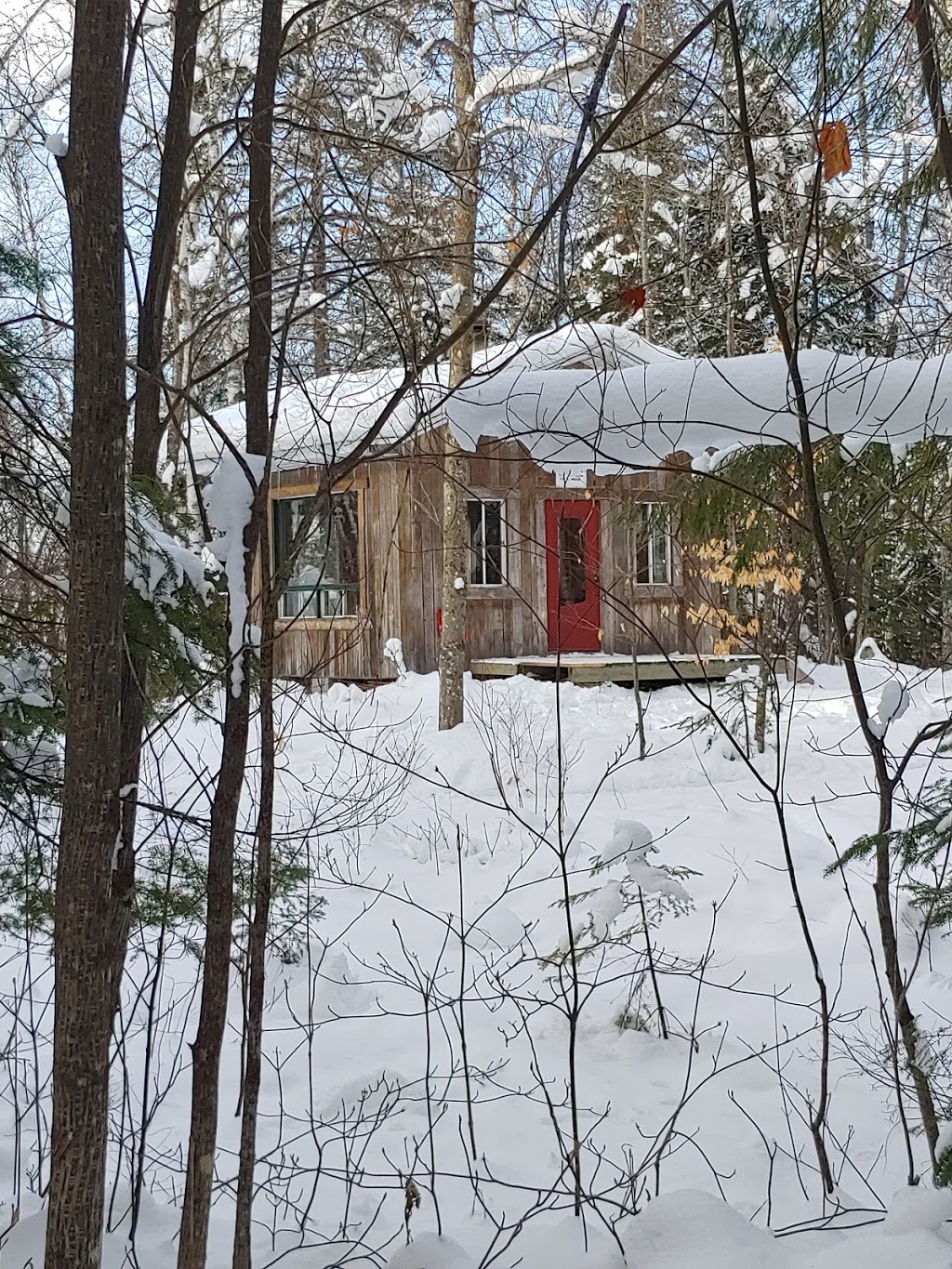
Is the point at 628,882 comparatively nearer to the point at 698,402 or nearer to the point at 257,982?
the point at 698,402

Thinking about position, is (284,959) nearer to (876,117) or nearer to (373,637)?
(876,117)

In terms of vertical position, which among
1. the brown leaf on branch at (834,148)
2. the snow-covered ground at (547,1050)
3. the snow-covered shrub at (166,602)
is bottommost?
the snow-covered ground at (547,1050)

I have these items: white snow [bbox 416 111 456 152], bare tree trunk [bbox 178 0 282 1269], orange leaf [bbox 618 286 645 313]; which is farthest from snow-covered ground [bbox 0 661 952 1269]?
white snow [bbox 416 111 456 152]

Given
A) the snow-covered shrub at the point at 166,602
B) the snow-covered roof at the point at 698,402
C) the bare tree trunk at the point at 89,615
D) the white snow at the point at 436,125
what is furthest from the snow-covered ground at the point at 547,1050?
the white snow at the point at 436,125

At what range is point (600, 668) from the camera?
461 inches

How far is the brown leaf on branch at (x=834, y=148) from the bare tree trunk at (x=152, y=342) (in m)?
1.41

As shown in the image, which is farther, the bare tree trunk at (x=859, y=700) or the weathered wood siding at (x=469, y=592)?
the weathered wood siding at (x=469, y=592)

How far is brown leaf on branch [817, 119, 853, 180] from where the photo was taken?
2.40 metres

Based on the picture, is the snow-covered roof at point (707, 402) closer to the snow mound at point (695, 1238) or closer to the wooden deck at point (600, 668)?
the snow mound at point (695, 1238)

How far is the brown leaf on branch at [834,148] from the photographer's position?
7.88 ft

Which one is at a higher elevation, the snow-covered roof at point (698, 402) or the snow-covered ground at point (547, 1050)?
the snow-covered roof at point (698, 402)

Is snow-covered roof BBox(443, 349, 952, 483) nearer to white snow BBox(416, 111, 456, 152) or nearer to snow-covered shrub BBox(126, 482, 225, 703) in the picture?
snow-covered shrub BBox(126, 482, 225, 703)

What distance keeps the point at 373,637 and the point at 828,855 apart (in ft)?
26.1

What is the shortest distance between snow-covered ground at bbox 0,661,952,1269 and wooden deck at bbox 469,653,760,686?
3.81m
